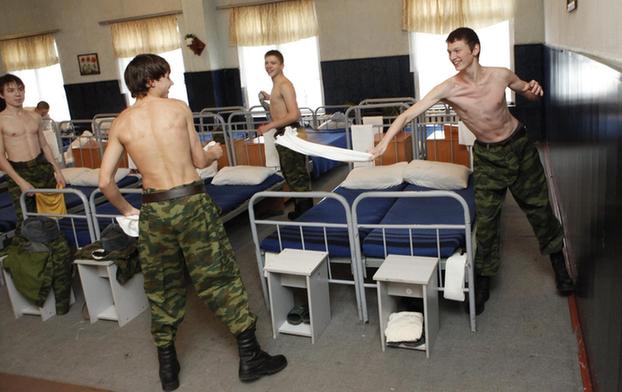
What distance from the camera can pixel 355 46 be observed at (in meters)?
9.96

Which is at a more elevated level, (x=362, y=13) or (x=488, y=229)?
(x=362, y=13)

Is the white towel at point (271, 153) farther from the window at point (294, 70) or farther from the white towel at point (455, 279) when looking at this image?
the window at point (294, 70)

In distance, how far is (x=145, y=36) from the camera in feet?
37.4

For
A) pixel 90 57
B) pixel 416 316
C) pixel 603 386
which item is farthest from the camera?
pixel 90 57

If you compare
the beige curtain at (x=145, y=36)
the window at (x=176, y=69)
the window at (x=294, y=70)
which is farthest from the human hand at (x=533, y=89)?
the beige curtain at (x=145, y=36)

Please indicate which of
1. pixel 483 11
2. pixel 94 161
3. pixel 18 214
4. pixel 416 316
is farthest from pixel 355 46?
pixel 416 316

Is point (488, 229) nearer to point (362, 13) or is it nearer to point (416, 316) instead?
point (416, 316)

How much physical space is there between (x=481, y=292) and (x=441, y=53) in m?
6.81

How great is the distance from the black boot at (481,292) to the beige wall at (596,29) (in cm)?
148

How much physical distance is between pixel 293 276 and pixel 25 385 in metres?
1.71

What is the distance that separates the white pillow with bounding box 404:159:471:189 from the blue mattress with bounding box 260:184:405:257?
0.43 meters

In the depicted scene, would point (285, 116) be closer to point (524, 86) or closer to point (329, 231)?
point (329, 231)

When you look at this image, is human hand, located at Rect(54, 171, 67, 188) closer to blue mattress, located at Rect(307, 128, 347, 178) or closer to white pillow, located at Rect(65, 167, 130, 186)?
white pillow, located at Rect(65, 167, 130, 186)

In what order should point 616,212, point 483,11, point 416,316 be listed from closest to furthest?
point 616,212
point 416,316
point 483,11
